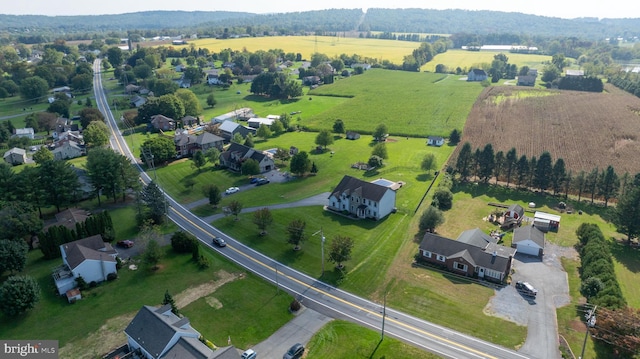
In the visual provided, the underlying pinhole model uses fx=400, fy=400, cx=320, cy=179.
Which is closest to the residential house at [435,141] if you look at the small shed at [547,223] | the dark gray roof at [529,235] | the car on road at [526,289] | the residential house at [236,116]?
the small shed at [547,223]

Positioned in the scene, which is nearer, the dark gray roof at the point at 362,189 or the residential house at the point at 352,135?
the dark gray roof at the point at 362,189

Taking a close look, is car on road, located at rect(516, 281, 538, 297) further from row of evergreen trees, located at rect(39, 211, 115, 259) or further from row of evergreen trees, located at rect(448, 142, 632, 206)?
row of evergreen trees, located at rect(39, 211, 115, 259)

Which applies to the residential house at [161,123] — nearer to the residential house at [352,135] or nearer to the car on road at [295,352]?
the residential house at [352,135]

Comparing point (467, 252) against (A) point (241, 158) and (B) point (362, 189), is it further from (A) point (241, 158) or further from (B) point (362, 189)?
(A) point (241, 158)

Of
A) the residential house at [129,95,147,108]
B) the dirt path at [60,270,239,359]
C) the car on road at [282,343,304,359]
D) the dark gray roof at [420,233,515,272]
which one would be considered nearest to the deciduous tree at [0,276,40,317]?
the dirt path at [60,270,239,359]

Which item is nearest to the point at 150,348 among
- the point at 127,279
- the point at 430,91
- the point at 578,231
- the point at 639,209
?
the point at 127,279

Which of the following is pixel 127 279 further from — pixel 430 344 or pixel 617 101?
pixel 617 101
